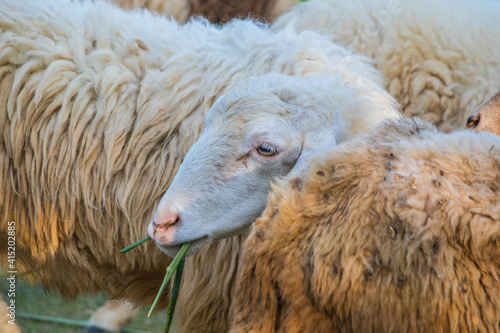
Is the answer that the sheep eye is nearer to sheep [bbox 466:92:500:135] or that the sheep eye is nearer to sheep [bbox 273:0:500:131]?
sheep [bbox 466:92:500:135]

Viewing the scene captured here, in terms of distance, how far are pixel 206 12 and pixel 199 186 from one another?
2.69 metres

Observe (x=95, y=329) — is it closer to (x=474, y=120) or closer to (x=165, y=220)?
(x=165, y=220)

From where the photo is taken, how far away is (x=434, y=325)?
60.5 inches

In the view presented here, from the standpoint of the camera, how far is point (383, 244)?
158cm

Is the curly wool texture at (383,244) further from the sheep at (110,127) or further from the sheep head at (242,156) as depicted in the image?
the sheep at (110,127)

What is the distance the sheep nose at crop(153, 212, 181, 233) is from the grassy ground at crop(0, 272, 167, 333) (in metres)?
2.59

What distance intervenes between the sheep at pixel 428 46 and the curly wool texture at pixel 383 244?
1.52m

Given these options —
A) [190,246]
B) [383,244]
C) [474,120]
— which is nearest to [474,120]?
[474,120]

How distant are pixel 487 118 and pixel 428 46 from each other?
1107 mm

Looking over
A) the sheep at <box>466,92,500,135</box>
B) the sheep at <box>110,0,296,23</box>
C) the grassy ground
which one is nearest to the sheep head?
the sheep at <box>466,92,500,135</box>

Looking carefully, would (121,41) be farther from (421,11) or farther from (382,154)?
(421,11)

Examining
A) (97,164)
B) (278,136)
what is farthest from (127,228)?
(278,136)

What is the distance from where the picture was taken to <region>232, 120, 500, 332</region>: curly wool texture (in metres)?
1.53

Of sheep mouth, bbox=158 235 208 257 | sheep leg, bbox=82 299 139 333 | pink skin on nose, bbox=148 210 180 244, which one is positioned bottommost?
sheep leg, bbox=82 299 139 333
